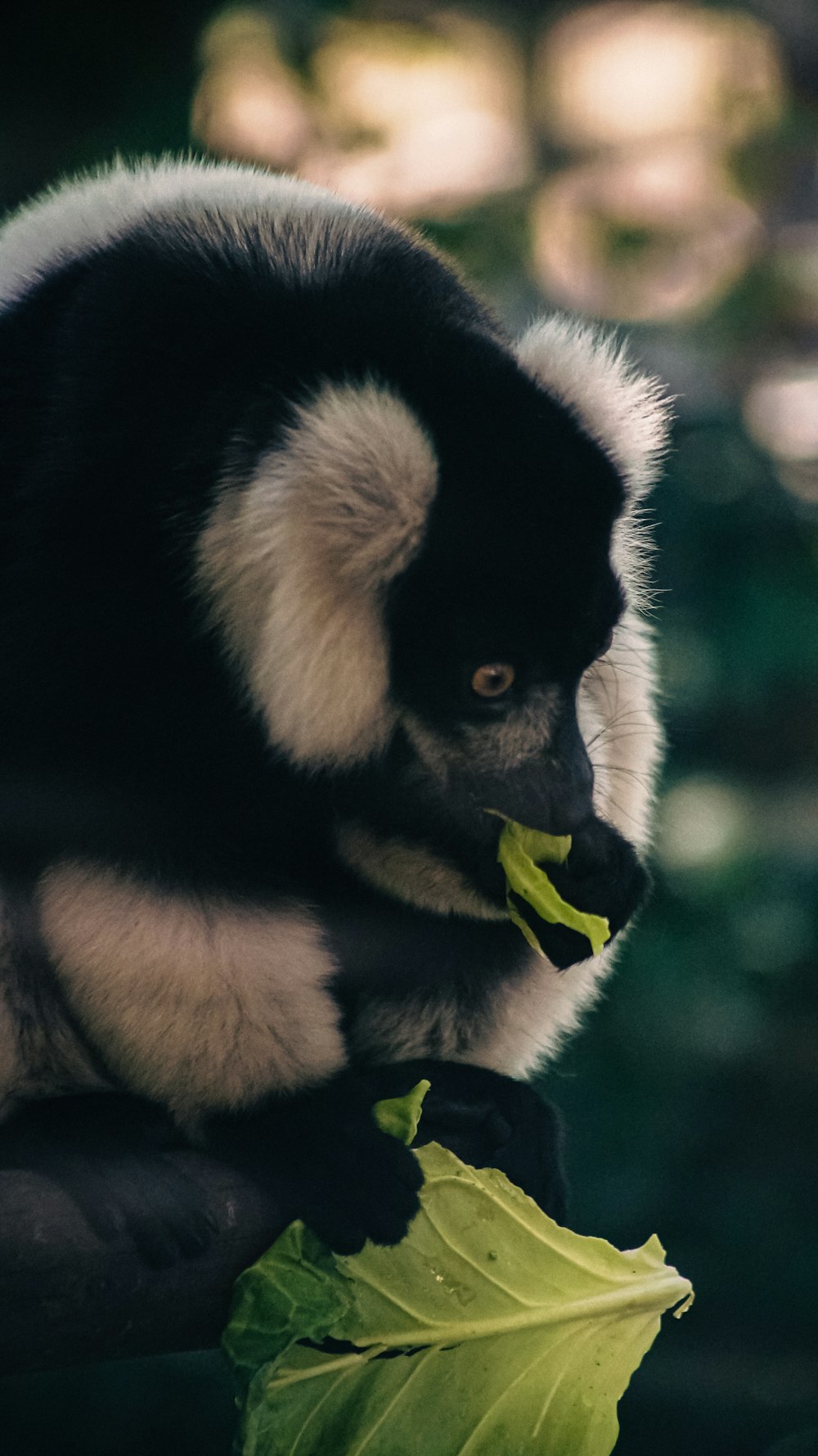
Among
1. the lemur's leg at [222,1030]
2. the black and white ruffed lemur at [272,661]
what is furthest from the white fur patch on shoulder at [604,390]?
the lemur's leg at [222,1030]

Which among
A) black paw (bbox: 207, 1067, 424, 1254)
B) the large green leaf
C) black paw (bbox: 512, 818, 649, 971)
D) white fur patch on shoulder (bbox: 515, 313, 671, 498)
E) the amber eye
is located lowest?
the large green leaf

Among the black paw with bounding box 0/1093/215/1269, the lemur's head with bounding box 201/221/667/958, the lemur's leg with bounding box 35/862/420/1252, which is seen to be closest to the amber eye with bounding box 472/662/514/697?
the lemur's head with bounding box 201/221/667/958

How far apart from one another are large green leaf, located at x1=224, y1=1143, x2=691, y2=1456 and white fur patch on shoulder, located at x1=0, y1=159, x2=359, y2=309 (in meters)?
0.58

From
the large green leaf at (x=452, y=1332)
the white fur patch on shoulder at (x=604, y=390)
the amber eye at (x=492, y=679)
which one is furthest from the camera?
the white fur patch on shoulder at (x=604, y=390)

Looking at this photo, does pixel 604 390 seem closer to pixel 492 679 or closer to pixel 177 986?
pixel 492 679

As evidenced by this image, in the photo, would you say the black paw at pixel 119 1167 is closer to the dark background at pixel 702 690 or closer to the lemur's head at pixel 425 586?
the lemur's head at pixel 425 586

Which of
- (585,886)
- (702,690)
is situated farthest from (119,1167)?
(702,690)

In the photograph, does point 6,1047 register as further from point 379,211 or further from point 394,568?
point 379,211

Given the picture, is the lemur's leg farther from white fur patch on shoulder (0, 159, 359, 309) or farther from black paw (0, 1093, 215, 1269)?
white fur patch on shoulder (0, 159, 359, 309)

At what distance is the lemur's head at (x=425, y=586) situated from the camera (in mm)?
696

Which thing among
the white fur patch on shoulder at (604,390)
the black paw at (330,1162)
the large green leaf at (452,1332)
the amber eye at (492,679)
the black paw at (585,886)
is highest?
the white fur patch on shoulder at (604,390)

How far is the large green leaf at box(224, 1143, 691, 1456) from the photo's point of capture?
642mm

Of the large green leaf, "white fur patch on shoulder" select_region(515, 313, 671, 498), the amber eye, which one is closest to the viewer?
the large green leaf

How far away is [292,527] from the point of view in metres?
0.69
